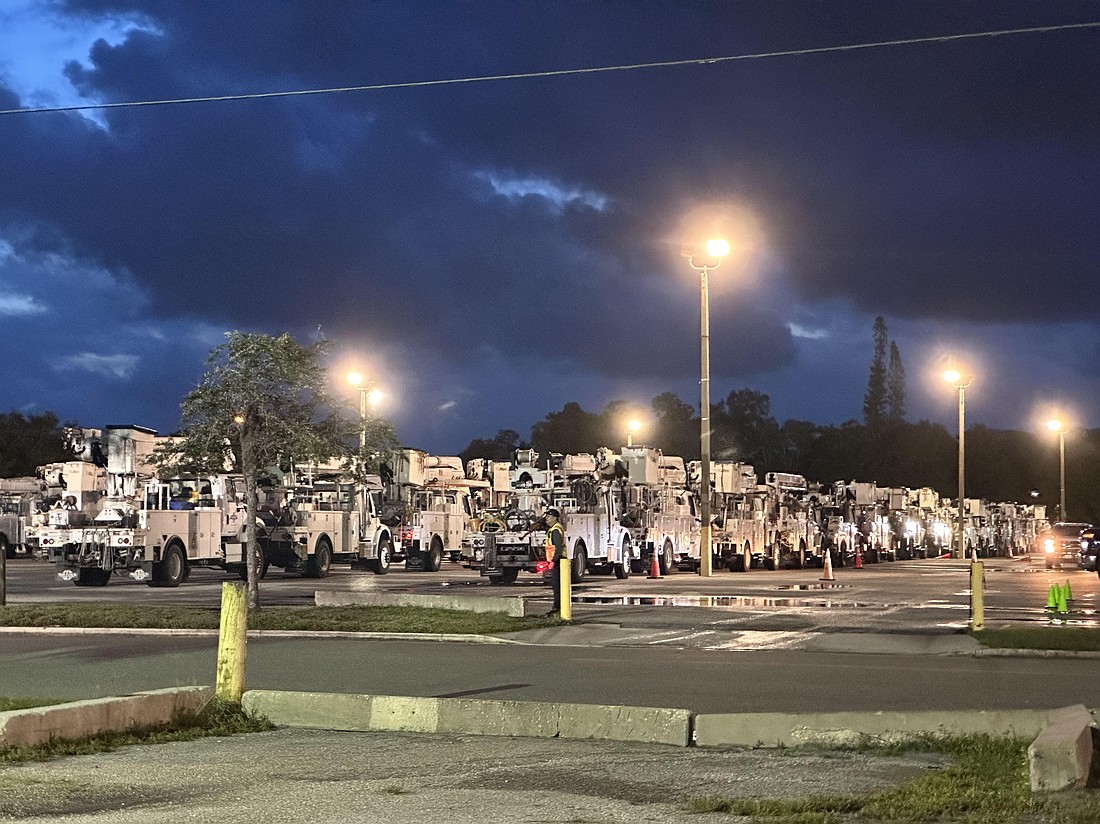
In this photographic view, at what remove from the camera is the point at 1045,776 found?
8.33 meters

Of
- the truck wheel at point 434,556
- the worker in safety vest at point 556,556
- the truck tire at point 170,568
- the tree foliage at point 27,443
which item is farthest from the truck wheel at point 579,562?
the tree foliage at point 27,443

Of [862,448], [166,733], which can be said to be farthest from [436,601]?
[862,448]

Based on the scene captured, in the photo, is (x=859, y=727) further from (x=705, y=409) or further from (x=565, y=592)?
(x=705, y=409)

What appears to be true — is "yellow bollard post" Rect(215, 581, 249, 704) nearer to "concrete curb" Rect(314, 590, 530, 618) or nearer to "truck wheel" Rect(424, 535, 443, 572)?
"concrete curb" Rect(314, 590, 530, 618)

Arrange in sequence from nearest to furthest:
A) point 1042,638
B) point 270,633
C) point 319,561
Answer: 1. point 1042,638
2. point 270,633
3. point 319,561

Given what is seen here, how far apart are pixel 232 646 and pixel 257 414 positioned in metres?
12.8

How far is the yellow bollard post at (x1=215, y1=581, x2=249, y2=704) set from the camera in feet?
39.2

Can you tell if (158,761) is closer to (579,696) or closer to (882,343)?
(579,696)

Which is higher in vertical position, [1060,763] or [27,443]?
[27,443]

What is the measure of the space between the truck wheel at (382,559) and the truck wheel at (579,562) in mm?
7071

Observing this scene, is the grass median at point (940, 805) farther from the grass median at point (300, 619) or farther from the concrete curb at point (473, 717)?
the grass median at point (300, 619)

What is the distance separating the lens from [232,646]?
1209 centimetres

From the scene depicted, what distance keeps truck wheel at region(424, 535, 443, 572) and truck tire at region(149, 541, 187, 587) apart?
11.4m

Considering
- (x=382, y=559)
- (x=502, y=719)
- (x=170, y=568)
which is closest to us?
(x=502, y=719)
